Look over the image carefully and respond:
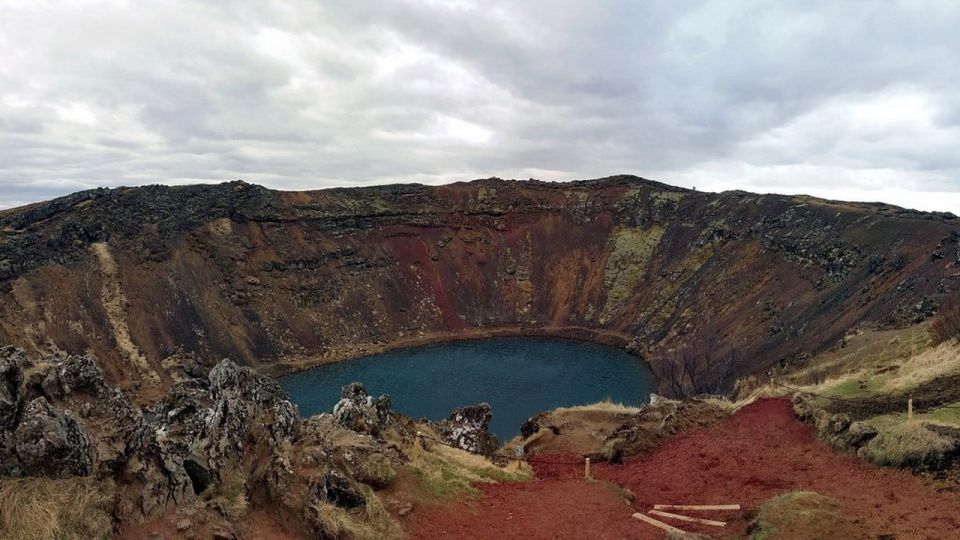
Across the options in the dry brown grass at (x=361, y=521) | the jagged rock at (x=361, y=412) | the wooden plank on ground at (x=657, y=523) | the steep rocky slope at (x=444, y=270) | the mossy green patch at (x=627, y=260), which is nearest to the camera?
the dry brown grass at (x=361, y=521)

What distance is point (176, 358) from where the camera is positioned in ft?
190

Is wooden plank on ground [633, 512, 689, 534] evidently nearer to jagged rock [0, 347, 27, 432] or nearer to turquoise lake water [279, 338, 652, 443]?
jagged rock [0, 347, 27, 432]

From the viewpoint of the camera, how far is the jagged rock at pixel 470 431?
26.7 m

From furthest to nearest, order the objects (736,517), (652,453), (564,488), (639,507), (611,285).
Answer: (611,285) → (652,453) → (564,488) → (639,507) → (736,517)

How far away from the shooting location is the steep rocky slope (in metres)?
53.2

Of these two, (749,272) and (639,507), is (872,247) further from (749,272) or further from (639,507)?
(639,507)

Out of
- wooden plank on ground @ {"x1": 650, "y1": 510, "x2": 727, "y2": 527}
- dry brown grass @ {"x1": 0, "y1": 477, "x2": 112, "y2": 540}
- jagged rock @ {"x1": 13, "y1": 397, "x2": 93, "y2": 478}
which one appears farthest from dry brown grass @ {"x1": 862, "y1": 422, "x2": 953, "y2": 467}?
jagged rock @ {"x1": 13, "y1": 397, "x2": 93, "y2": 478}

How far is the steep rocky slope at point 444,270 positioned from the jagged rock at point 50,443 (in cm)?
4272

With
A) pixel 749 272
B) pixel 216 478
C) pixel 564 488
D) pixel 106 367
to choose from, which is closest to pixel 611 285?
pixel 749 272

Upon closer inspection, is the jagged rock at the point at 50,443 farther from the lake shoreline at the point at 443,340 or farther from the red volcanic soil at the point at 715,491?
the lake shoreline at the point at 443,340

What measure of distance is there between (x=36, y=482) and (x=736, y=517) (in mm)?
15726

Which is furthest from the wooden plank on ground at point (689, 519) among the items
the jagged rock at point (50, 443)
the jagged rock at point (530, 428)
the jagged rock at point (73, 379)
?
the jagged rock at point (530, 428)

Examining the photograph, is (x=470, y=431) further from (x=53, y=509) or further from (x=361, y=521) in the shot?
(x=53, y=509)

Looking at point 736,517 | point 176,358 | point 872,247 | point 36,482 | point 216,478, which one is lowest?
point 176,358
